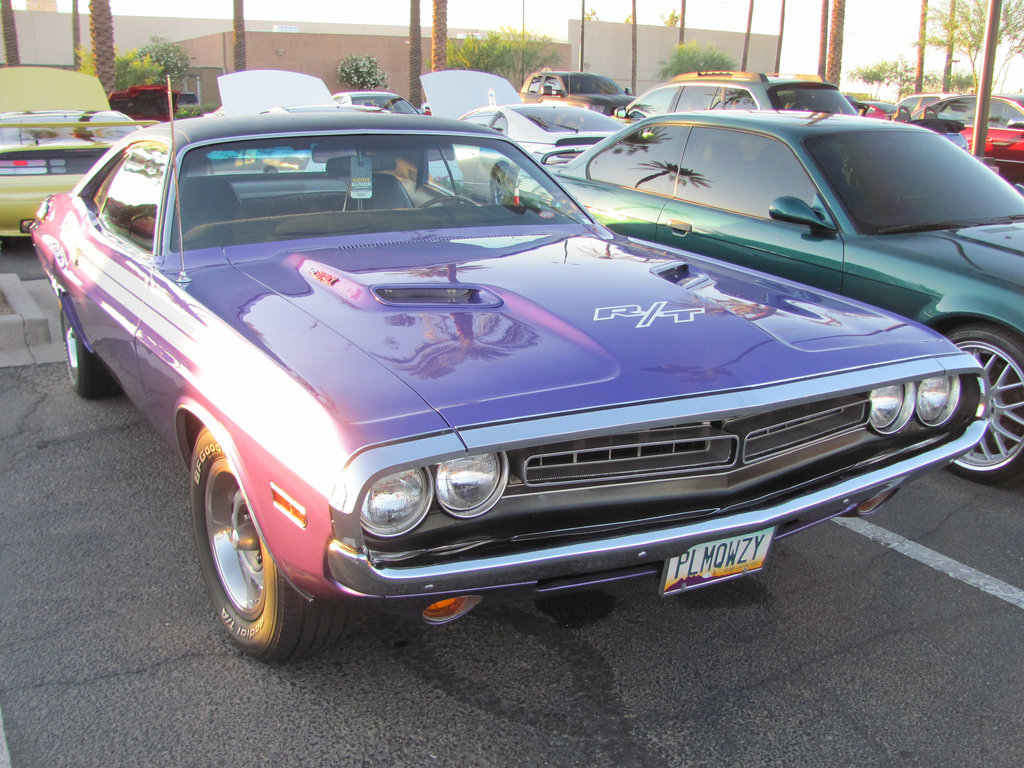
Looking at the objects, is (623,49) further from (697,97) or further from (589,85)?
(697,97)

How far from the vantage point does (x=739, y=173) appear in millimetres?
5199

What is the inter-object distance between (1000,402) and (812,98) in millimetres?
8407

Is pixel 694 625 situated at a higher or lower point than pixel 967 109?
lower

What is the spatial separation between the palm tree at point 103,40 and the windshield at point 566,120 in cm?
1306

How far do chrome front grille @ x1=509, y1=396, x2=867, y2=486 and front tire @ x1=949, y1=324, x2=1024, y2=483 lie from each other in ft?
6.11

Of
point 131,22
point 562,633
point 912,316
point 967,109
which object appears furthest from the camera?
point 131,22

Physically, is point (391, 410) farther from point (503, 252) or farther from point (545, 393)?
point (503, 252)

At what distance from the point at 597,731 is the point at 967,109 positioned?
16.9 meters

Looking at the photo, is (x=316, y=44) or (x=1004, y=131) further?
(x=316, y=44)

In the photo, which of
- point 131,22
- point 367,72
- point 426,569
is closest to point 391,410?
point 426,569

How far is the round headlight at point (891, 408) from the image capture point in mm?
2707

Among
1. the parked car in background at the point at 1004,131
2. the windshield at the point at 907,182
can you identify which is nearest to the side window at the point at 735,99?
the parked car in background at the point at 1004,131

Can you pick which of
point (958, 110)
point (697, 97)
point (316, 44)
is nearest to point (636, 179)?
point (697, 97)

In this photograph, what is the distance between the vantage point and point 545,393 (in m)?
2.17
